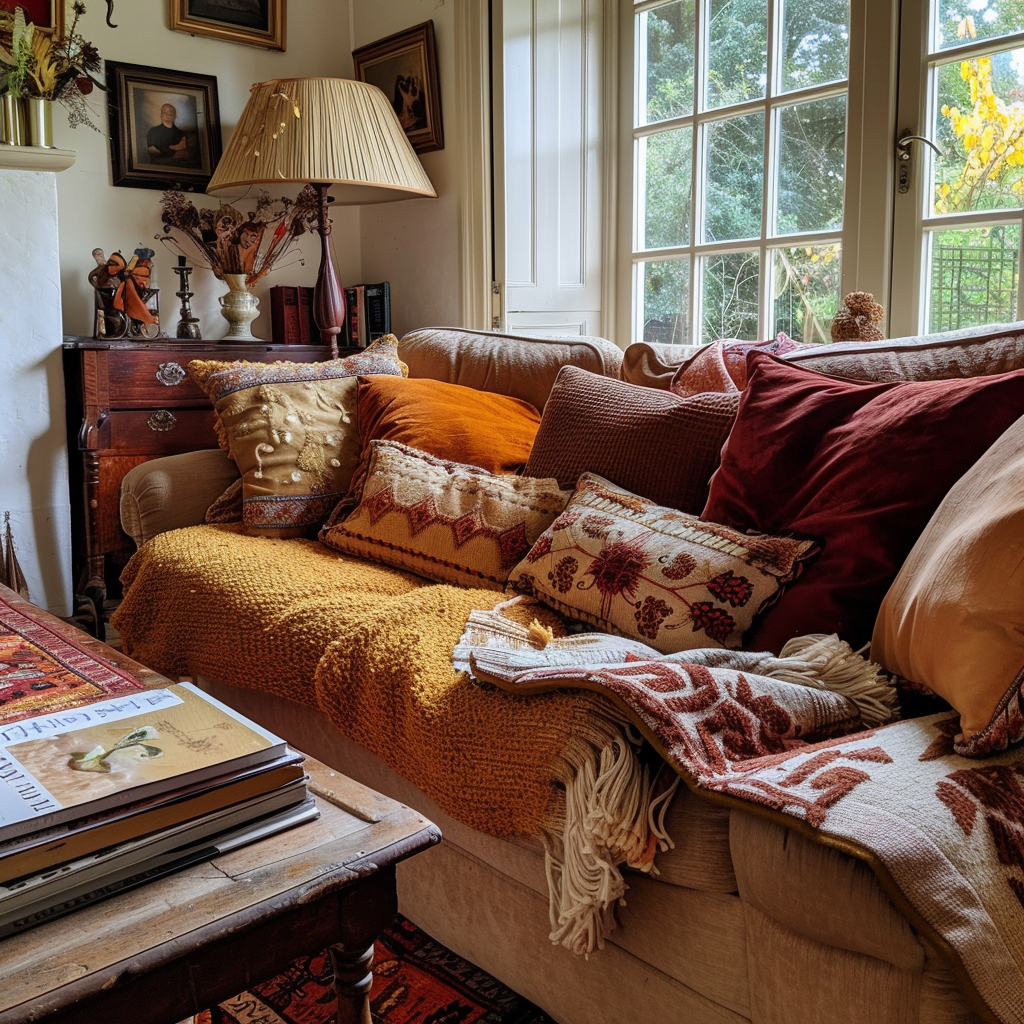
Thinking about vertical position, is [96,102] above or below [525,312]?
above

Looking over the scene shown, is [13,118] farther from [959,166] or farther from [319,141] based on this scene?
[959,166]

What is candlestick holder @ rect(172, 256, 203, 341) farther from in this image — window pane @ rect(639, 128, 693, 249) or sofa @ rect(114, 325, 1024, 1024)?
window pane @ rect(639, 128, 693, 249)

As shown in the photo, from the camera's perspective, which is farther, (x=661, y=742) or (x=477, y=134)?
(x=477, y=134)

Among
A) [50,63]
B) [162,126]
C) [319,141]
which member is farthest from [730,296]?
[50,63]

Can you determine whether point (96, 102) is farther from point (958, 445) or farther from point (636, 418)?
point (958, 445)

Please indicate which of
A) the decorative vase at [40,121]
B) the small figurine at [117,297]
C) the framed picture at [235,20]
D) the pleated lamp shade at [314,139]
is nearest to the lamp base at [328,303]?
the pleated lamp shade at [314,139]

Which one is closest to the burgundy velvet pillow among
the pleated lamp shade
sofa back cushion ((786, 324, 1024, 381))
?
sofa back cushion ((786, 324, 1024, 381))

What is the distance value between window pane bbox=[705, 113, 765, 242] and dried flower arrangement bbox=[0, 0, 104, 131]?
1796 mm

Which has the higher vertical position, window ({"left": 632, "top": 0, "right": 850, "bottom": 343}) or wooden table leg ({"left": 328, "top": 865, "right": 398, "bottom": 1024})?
window ({"left": 632, "top": 0, "right": 850, "bottom": 343})

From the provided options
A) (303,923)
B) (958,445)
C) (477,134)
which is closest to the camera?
(303,923)

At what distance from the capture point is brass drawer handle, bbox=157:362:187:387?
283 centimetres

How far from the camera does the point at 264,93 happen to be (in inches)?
112

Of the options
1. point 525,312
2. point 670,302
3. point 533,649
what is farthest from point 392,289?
point 533,649

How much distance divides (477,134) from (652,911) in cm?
253
